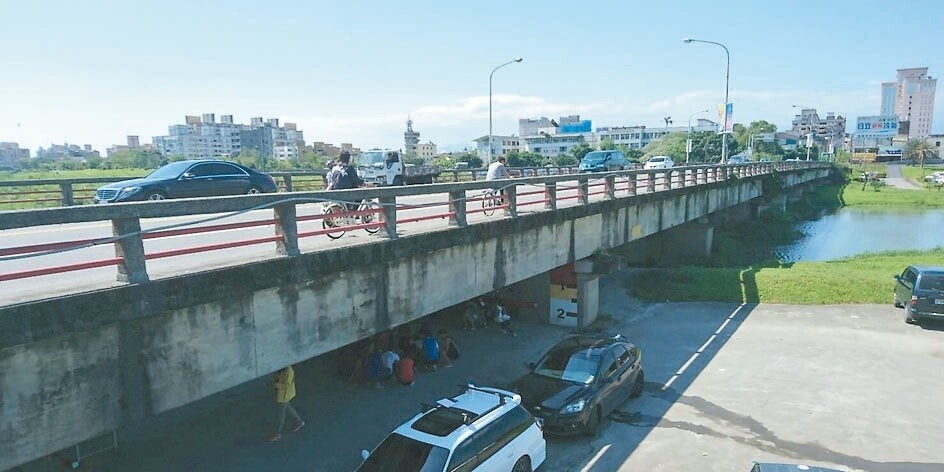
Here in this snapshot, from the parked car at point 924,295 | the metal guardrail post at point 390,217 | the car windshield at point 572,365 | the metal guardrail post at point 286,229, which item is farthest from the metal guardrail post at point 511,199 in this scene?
the parked car at point 924,295

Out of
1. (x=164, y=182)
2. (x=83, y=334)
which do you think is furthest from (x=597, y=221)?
(x=83, y=334)

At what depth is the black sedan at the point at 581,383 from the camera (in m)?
10.5

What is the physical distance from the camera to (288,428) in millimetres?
11234

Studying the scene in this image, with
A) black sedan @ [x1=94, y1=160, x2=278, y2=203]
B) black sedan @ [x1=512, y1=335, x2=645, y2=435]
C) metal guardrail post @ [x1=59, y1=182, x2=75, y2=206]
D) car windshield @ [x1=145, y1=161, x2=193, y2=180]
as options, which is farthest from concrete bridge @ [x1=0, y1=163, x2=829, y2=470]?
metal guardrail post @ [x1=59, y1=182, x2=75, y2=206]

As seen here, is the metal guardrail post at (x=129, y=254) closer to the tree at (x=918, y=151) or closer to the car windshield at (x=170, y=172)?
the car windshield at (x=170, y=172)

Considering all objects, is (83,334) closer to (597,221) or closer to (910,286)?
(597,221)

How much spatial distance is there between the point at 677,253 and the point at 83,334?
1189 inches

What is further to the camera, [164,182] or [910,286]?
[910,286]

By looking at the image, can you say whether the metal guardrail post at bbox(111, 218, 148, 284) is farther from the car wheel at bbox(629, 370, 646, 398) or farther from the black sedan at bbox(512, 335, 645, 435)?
the car wheel at bbox(629, 370, 646, 398)

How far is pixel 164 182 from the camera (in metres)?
14.3

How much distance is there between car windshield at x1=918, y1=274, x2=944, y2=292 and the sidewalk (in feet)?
40.6

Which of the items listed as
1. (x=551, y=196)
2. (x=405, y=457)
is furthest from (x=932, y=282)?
(x=405, y=457)

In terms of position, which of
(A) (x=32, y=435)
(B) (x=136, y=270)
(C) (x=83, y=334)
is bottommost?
(A) (x=32, y=435)

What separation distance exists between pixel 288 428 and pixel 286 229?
5.21 meters
